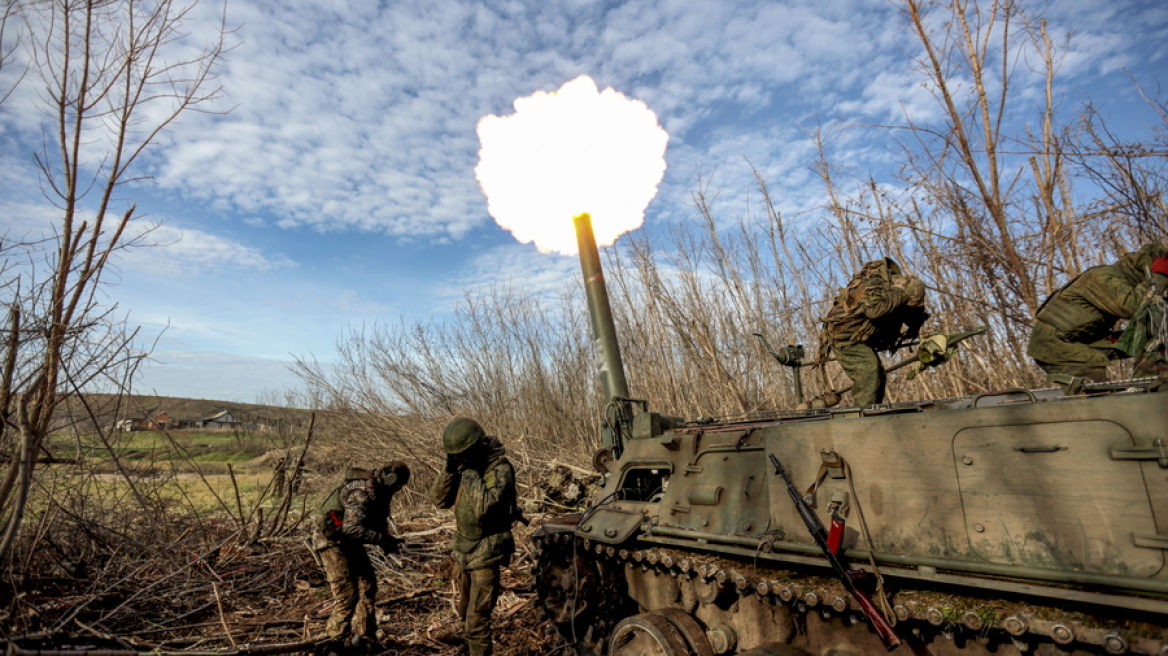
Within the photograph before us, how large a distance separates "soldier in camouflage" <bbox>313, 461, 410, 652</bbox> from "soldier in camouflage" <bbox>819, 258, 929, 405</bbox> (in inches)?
157

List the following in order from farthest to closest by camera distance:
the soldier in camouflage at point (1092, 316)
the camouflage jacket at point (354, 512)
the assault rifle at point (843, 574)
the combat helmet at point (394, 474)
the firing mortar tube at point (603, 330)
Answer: the firing mortar tube at point (603, 330) < the combat helmet at point (394, 474) < the camouflage jacket at point (354, 512) < the soldier in camouflage at point (1092, 316) < the assault rifle at point (843, 574)

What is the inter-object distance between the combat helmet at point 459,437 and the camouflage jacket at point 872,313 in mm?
2991

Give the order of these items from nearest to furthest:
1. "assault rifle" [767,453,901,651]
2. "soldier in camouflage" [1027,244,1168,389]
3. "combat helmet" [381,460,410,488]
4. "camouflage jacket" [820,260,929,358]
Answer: "assault rifle" [767,453,901,651] → "soldier in camouflage" [1027,244,1168,389] → "camouflage jacket" [820,260,929,358] → "combat helmet" [381,460,410,488]

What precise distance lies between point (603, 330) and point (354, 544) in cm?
286

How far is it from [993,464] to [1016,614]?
2.09 feet

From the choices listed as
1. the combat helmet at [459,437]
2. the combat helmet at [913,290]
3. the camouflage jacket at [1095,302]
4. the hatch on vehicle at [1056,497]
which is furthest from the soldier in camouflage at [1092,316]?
the combat helmet at [459,437]

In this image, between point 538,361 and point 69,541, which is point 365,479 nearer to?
point 69,541

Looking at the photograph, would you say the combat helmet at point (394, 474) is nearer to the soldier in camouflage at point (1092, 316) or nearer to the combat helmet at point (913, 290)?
the combat helmet at point (913, 290)

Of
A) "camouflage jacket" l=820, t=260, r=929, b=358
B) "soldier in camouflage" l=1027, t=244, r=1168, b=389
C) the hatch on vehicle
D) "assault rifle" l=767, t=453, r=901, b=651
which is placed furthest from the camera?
"camouflage jacket" l=820, t=260, r=929, b=358

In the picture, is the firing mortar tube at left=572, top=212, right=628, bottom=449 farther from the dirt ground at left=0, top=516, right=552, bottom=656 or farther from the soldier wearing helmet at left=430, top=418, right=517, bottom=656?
the dirt ground at left=0, top=516, right=552, bottom=656

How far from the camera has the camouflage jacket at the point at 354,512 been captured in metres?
5.24

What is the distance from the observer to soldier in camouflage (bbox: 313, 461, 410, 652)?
5258mm

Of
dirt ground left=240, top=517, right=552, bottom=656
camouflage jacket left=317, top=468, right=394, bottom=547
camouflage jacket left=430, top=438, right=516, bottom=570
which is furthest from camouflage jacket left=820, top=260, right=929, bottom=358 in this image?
camouflage jacket left=317, top=468, right=394, bottom=547

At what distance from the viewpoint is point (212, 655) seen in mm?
4469
